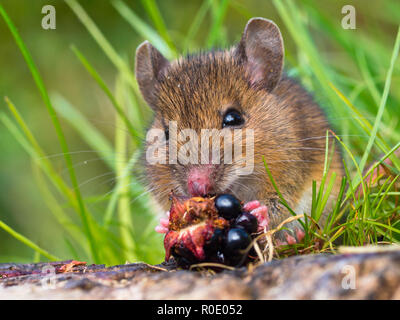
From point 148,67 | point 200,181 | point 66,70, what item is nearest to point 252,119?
point 200,181

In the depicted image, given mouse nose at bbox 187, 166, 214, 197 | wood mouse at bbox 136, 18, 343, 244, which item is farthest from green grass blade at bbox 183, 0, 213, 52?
mouse nose at bbox 187, 166, 214, 197

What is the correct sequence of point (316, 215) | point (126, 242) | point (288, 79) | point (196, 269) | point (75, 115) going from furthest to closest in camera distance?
point (75, 115) < point (126, 242) < point (288, 79) < point (316, 215) < point (196, 269)

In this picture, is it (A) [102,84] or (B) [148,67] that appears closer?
(A) [102,84]

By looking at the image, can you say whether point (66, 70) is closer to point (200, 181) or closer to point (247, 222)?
point (200, 181)

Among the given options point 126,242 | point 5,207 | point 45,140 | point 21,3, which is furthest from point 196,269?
point 21,3

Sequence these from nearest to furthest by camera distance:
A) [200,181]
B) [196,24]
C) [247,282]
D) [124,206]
Answer: [247,282] → [200,181] → [124,206] → [196,24]

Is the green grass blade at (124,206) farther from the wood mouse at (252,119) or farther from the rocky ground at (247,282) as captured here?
the rocky ground at (247,282)
